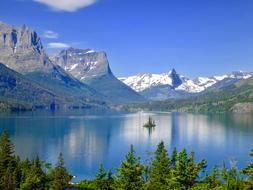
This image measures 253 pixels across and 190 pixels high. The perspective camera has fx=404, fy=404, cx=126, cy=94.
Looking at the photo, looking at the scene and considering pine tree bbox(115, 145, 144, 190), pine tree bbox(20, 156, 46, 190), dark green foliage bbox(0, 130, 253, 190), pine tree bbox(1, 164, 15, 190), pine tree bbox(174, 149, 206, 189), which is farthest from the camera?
pine tree bbox(1, 164, 15, 190)

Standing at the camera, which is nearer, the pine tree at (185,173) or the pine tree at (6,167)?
the pine tree at (185,173)

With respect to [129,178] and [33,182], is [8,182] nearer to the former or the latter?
[33,182]

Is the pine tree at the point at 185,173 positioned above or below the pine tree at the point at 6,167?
above

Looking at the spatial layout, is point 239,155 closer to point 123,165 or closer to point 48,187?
point 48,187

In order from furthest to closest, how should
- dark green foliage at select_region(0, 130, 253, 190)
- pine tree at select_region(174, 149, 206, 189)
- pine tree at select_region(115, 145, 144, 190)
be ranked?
pine tree at select_region(115, 145, 144, 190), dark green foliage at select_region(0, 130, 253, 190), pine tree at select_region(174, 149, 206, 189)

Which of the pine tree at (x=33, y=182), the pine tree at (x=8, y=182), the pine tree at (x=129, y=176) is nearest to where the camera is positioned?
the pine tree at (x=129, y=176)

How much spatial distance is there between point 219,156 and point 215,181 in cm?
9692

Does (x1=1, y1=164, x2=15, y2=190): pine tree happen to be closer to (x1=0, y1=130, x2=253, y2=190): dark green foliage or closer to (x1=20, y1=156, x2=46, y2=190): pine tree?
(x1=0, y1=130, x2=253, y2=190): dark green foliage

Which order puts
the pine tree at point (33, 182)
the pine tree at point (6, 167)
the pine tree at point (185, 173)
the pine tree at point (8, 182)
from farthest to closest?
the pine tree at point (6, 167) → the pine tree at point (8, 182) → the pine tree at point (33, 182) → the pine tree at point (185, 173)

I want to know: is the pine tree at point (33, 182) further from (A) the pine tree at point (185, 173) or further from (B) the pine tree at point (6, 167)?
(A) the pine tree at point (185, 173)

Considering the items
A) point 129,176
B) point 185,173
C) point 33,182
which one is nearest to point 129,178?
point 129,176

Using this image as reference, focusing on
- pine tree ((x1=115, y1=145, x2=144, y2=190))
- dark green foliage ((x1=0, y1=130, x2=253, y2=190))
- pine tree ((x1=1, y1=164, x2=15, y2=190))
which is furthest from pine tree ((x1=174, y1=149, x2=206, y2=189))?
pine tree ((x1=1, y1=164, x2=15, y2=190))

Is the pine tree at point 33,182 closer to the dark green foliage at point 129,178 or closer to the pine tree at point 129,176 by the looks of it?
the dark green foliage at point 129,178

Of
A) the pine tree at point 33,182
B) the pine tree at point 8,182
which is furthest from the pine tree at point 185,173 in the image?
the pine tree at point 8,182
